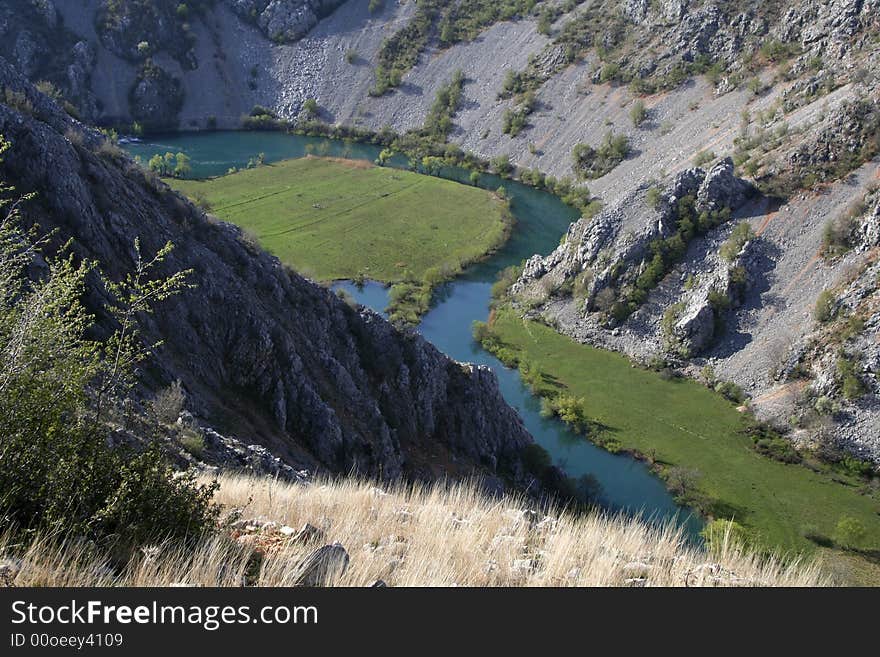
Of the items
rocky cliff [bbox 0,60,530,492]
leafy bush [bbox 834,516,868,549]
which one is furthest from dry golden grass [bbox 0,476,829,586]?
leafy bush [bbox 834,516,868,549]

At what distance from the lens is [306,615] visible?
6438 mm

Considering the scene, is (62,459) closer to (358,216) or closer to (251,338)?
(251,338)

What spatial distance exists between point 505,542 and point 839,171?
7328 cm

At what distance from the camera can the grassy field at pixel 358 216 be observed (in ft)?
278

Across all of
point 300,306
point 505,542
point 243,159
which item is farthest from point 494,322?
point 243,159

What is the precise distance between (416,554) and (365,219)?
91.6 meters

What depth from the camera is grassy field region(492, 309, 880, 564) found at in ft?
153

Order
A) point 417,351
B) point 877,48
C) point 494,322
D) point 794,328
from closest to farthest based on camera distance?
point 417,351
point 794,328
point 494,322
point 877,48

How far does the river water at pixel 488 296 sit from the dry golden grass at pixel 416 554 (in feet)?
10.1

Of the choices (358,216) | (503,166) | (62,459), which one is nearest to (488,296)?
(358,216)

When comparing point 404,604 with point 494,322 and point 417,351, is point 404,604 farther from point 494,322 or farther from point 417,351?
point 494,322

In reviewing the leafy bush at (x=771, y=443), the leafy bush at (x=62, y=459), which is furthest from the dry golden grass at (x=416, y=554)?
the leafy bush at (x=771, y=443)

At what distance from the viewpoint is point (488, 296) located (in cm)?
7956

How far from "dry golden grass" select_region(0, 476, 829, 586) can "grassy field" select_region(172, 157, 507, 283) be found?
67215mm
